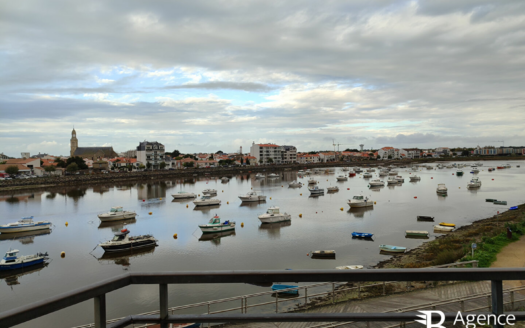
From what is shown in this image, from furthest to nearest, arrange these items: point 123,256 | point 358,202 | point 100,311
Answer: point 358,202 → point 123,256 → point 100,311

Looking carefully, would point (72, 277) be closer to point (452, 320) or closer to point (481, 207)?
point (452, 320)

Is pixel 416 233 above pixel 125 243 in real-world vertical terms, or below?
below

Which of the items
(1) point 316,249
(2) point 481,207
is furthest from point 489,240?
(2) point 481,207

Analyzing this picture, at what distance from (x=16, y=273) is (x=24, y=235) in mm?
11100

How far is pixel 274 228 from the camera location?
2619 cm

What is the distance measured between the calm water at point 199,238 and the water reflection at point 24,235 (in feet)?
0.73

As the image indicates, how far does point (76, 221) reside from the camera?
103 feet

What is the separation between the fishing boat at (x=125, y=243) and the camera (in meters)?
20.8

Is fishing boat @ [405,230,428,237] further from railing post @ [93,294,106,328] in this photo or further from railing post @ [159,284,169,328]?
railing post @ [93,294,106,328]

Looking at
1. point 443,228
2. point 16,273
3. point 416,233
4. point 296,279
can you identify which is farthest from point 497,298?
point 443,228

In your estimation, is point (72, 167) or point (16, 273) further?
point (72, 167)

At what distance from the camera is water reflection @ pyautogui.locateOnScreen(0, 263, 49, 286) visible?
16619 millimetres

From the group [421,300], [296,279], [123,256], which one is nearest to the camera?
[296,279]

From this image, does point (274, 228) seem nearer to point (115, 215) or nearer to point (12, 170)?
point (115, 215)
